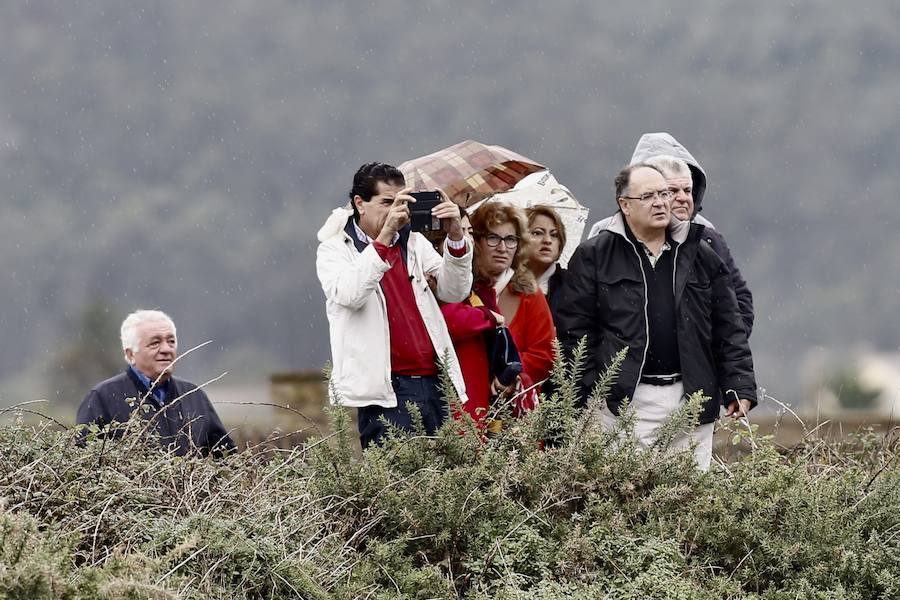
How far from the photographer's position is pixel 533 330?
20.5 ft

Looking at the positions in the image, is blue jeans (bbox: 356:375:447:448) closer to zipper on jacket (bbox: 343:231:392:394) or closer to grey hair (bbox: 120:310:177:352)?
zipper on jacket (bbox: 343:231:392:394)

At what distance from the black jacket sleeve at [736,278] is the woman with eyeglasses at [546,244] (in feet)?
2.52

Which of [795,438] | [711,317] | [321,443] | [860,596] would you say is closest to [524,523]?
[321,443]

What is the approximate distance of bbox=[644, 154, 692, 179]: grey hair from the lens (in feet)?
21.1

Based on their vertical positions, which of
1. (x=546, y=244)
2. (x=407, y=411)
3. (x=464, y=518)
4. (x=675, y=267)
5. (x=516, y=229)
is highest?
(x=516, y=229)

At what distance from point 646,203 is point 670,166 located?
1.70ft

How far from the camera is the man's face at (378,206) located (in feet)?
19.0

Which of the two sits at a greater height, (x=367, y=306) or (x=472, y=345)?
(x=367, y=306)

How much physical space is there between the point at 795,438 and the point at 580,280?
2332 mm

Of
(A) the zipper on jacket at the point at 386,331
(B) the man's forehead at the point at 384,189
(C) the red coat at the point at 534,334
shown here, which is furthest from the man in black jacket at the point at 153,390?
(C) the red coat at the point at 534,334

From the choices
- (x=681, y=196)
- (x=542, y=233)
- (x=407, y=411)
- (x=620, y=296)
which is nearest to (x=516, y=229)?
(x=542, y=233)

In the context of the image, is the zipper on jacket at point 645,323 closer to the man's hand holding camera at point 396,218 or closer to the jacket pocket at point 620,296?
the jacket pocket at point 620,296

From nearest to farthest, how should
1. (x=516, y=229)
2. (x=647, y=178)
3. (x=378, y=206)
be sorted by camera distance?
(x=378, y=206) < (x=647, y=178) < (x=516, y=229)

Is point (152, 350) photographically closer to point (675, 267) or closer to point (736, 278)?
point (675, 267)
